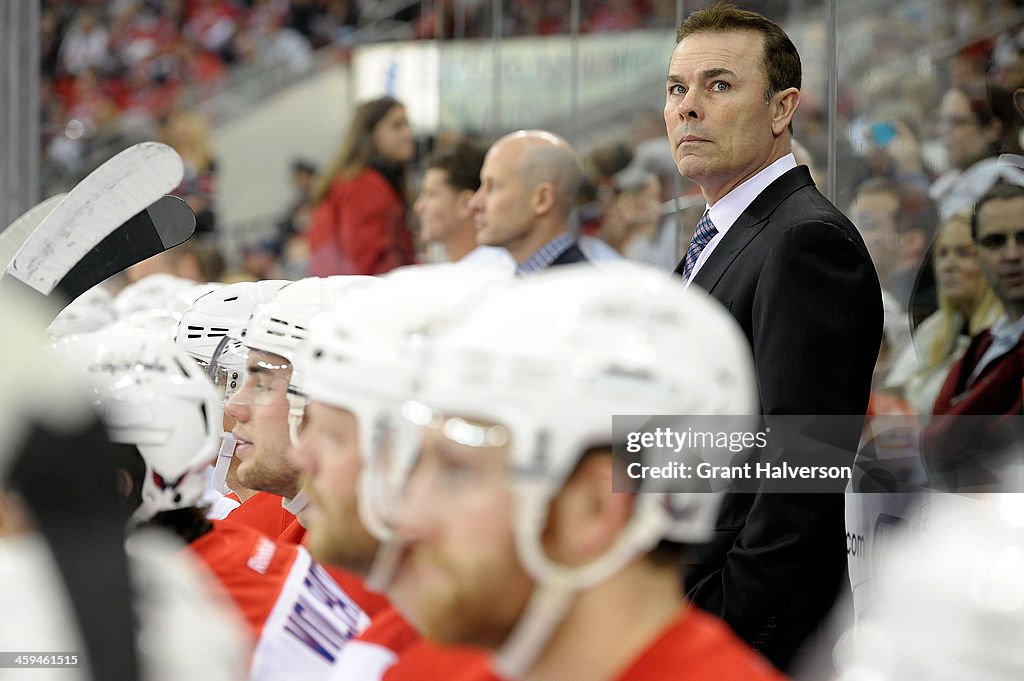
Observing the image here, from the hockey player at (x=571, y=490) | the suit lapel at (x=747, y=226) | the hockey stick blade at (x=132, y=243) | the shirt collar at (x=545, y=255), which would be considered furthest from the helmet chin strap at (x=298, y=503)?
the shirt collar at (x=545, y=255)

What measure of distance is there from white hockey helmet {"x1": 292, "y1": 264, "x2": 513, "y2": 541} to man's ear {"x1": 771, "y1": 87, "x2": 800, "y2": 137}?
107 cm

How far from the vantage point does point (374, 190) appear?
5398mm

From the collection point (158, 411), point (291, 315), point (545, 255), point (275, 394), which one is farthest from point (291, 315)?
point (545, 255)

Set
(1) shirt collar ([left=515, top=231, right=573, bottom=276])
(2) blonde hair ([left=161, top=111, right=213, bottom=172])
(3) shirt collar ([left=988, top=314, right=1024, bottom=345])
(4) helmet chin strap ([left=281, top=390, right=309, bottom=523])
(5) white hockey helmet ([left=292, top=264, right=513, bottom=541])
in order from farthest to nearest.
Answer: (2) blonde hair ([left=161, top=111, right=213, bottom=172]) → (1) shirt collar ([left=515, top=231, right=573, bottom=276]) → (3) shirt collar ([left=988, top=314, right=1024, bottom=345]) → (4) helmet chin strap ([left=281, top=390, right=309, bottom=523]) → (5) white hockey helmet ([left=292, top=264, right=513, bottom=541])

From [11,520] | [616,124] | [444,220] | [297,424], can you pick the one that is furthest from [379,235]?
[11,520]

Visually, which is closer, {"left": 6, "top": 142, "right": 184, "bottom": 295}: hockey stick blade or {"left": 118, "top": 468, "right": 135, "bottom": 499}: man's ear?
{"left": 118, "top": 468, "right": 135, "bottom": 499}: man's ear

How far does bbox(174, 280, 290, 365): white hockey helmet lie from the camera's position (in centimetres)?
229

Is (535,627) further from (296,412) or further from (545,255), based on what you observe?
(545,255)

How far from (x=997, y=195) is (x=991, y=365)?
0.43 metres

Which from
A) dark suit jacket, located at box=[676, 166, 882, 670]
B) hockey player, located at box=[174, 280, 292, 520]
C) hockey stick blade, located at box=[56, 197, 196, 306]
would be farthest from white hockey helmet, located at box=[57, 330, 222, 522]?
dark suit jacket, located at box=[676, 166, 882, 670]

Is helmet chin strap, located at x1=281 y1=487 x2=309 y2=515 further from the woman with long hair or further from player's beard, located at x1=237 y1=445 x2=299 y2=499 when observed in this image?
the woman with long hair

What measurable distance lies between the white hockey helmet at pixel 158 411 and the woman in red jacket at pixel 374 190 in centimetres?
362

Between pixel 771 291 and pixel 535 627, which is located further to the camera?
pixel 771 291

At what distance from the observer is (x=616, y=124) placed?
16.1 ft
